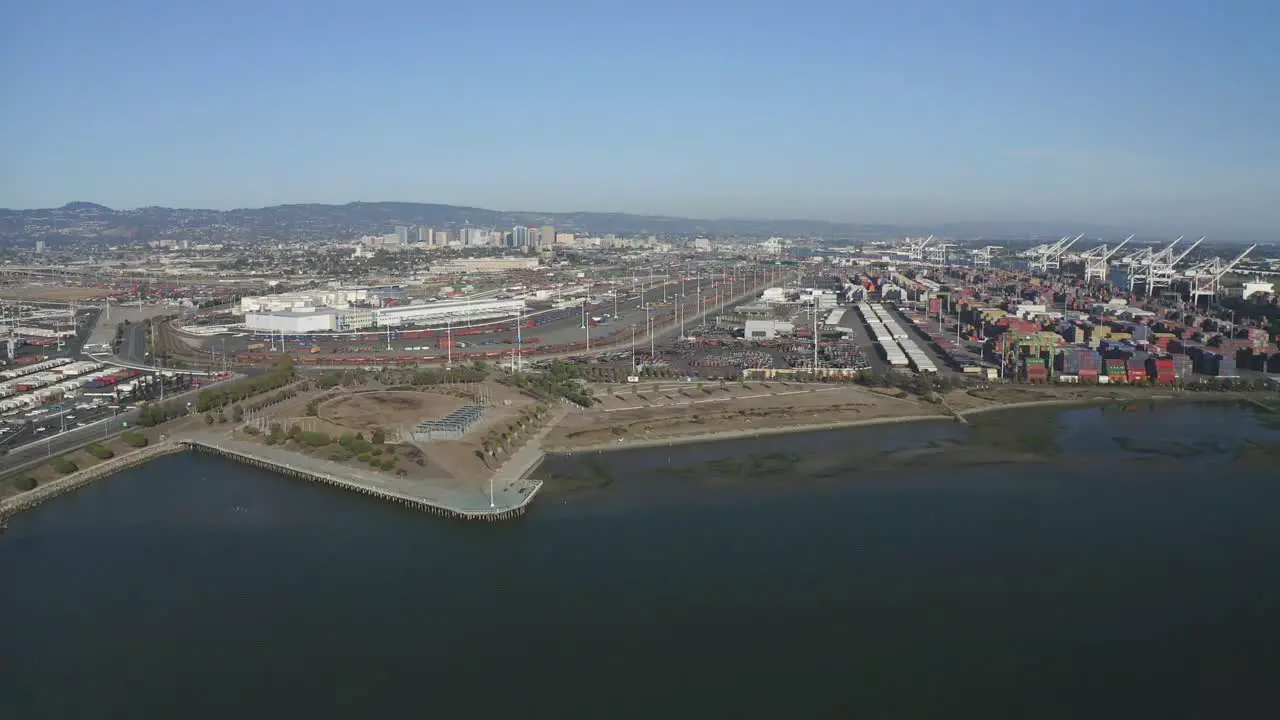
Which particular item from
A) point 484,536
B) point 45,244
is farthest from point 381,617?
point 45,244

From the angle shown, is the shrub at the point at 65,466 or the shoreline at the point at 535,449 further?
the shrub at the point at 65,466

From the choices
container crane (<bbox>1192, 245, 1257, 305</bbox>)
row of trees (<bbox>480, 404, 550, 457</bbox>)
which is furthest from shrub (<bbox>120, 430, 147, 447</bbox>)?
container crane (<bbox>1192, 245, 1257, 305</bbox>)

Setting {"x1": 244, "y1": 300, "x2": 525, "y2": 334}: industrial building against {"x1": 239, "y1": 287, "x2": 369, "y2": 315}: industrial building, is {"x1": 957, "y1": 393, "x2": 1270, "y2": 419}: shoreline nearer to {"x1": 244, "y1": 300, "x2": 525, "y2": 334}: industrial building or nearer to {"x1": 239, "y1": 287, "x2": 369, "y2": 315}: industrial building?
{"x1": 244, "y1": 300, "x2": 525, "y2": 334}: industrial building

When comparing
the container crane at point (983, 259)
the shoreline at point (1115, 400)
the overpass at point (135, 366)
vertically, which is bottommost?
the overpass at point (135, 366)

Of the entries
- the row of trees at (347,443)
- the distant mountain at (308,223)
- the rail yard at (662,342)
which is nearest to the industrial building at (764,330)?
the rail yard at (662,342)

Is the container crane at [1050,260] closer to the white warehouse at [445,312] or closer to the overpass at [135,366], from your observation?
the white warehouse at [445,312]

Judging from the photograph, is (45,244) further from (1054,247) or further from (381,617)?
(381,617)

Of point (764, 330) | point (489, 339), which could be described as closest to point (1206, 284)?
point (764, 330)
